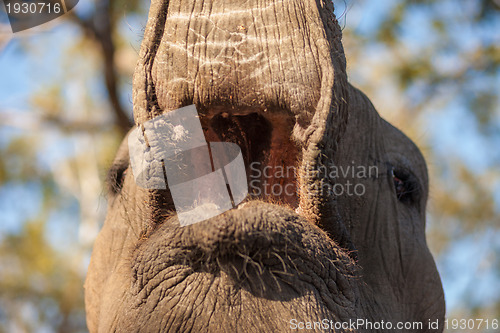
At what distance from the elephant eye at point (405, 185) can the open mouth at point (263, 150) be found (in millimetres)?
1315

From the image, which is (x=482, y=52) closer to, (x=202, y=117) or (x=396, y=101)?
(x=396, y=101)

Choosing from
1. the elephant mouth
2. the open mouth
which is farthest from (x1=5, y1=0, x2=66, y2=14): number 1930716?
the elephant mouth

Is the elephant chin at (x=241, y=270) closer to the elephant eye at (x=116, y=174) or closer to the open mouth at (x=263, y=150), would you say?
the open mouth at (x=263, y=150)

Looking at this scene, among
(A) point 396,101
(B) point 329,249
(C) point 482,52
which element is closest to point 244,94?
(B) point 329,249

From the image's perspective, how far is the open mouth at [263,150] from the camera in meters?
2.37

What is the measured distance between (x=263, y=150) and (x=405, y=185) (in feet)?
4.99

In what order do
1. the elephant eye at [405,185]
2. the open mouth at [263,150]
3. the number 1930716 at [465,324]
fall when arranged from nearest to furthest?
the open mouth at [263,150]
the elephant eye at [405,185]
the number 1930716 at [465,324]

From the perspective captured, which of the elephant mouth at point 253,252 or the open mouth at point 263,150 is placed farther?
the open mouth at point 263,150

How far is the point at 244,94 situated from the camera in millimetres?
2141

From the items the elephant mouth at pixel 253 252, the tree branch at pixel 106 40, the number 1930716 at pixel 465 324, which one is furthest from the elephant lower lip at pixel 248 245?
the tree branch at pixel 106 40

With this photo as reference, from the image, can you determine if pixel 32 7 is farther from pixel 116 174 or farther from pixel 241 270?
pixel 241 270

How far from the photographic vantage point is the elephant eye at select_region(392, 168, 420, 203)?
365cm

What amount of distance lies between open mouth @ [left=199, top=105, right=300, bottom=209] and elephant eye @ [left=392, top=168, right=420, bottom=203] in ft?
4.31

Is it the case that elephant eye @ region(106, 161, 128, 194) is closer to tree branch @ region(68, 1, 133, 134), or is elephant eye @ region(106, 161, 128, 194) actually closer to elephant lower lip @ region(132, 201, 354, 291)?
elephant lower lip @ region(132, 201, 354, 291)
